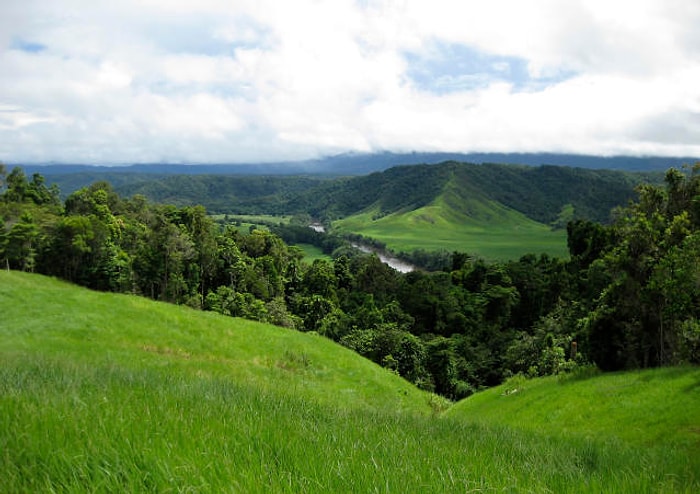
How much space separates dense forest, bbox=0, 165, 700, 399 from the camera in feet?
71.3

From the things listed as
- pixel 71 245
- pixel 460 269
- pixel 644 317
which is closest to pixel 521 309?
pixel 460 269

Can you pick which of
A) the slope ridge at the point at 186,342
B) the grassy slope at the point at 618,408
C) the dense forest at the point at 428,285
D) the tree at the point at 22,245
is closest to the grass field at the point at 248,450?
the grassy slope at the point at 618,408

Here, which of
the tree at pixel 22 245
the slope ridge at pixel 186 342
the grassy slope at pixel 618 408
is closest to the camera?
the grassy slope at pixel 618 408

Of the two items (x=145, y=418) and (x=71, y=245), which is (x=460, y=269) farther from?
(x=145, y=418)

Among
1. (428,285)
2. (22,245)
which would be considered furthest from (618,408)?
(428,285)

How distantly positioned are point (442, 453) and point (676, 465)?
289 centimetres

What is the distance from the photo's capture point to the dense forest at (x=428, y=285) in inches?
856

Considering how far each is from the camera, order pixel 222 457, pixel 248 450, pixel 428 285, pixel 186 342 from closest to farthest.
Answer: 1. pixel 222 457
2. pixel 248 450
3. pixel 186 342
4. pixel 428 285

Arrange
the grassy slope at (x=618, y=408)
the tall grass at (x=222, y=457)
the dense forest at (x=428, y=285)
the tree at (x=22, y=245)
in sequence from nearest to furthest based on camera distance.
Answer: the tall grass at (x=222, y=457), the grassy slope at (x=618, y=408), the dense forest at (x=428, y=285), the tree at (x=22, y=245)

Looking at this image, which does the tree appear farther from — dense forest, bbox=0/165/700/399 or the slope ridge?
the slope ridge

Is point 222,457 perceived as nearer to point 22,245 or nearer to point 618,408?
point 618,408

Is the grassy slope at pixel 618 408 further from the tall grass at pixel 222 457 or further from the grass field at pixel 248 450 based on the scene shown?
the tall grass at pixel 222 457

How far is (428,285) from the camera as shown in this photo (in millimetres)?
80938

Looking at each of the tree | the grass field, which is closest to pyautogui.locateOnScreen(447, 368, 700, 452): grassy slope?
the grass field
